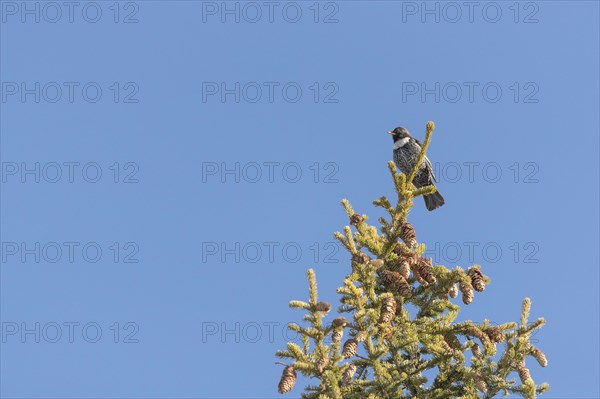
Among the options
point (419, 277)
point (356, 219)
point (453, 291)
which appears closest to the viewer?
point (453, 291)

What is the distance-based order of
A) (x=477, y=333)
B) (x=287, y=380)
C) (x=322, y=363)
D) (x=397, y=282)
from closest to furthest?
1. (x=287, y=380)
2. (x=322, y=363)
3. (x=477, y=333)
4. (x=397, y=282)

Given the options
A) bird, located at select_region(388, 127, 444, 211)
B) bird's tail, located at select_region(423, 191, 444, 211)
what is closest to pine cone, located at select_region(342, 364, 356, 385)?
bird, located at select_region(388, 127, 444, 211)

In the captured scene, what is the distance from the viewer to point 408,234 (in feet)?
25.5

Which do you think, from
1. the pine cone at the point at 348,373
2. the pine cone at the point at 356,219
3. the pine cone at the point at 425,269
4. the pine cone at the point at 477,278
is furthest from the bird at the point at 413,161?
the pine cone at the point at 348,373

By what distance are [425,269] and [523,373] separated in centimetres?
154

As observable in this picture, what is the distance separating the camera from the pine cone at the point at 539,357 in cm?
645

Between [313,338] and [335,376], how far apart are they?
0.40 metres

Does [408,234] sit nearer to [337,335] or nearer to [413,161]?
[337,335]

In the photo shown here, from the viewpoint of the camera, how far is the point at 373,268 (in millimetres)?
6957

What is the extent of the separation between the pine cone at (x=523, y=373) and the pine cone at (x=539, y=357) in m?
0.14

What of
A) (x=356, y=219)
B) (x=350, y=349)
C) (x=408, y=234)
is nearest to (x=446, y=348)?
(x=350, y=349)

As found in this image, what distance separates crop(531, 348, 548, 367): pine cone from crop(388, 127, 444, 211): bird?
5.27 metres

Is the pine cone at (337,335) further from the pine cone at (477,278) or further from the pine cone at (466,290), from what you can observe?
the pine cone at (477,278)

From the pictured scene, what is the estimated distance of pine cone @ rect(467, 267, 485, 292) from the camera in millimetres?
7074
